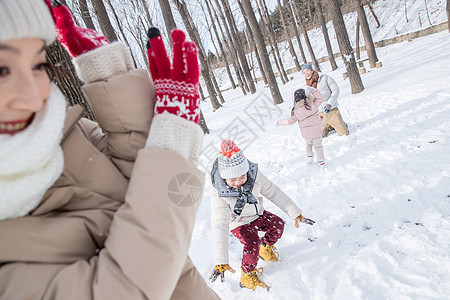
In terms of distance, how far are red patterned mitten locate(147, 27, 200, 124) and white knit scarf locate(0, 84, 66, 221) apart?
30cm

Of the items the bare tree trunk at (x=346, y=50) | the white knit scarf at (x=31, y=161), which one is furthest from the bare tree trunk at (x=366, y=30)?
the white knit scarf at (x=31, y=161)

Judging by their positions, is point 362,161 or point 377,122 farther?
point 377,122

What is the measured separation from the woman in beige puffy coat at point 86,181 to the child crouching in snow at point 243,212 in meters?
1.64

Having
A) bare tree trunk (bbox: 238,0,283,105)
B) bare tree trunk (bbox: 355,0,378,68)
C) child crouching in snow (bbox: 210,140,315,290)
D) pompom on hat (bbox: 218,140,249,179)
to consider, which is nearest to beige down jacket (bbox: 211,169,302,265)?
child crouching in snow (bbox: 210,140,315,290)

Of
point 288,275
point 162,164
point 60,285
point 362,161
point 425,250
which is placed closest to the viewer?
point 60,285

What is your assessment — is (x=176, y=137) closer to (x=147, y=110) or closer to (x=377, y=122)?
(x=147, y=110)

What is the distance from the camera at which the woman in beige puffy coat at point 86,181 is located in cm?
62

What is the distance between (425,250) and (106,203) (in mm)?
2709

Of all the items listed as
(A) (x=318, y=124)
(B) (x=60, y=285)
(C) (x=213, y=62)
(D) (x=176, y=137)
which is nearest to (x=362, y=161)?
(A) (x=318, y=124)

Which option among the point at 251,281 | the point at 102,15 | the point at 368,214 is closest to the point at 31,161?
the point at 251,281

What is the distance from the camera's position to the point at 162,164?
76 cm

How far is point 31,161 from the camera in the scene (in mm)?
638

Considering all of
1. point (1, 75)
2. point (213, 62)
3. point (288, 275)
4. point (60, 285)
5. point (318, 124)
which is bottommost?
point (288, 275)

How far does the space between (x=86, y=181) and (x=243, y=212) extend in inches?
79.0
